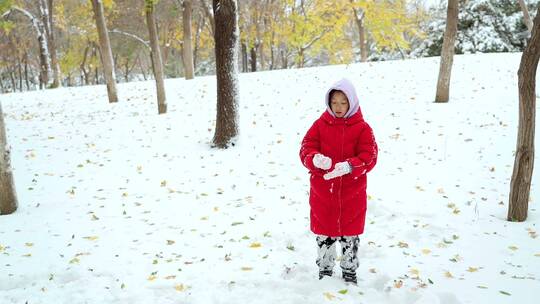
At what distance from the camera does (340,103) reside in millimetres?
3488

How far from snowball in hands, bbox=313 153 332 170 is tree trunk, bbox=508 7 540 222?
2880mm

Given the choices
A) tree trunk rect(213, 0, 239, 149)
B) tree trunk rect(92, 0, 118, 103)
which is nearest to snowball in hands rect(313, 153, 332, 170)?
tree trunk rect(213, 0, 239, 149)

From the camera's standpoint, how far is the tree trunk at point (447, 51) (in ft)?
34.2

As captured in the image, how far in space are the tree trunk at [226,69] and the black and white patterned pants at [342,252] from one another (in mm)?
5229

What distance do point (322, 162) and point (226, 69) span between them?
5549 millimetres

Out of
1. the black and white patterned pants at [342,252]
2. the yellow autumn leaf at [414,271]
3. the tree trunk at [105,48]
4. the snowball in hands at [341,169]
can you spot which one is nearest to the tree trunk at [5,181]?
the black and white patterned pants at [342,252]

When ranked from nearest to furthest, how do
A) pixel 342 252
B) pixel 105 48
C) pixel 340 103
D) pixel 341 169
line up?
pixel 341 169 < pixel 340 103 < pixel 342 252 < pixel 105 48

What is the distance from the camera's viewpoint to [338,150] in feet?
11.7

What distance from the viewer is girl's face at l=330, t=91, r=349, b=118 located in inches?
137

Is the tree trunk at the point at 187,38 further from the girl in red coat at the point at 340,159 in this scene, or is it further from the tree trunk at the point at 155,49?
the girl in red coat at the point at 340,159

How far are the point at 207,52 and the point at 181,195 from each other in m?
32.1

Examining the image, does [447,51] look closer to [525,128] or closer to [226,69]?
[226,69]

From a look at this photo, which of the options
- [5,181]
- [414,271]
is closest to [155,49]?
[5,181]

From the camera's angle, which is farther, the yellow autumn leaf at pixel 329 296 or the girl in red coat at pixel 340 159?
the yellow autumn leaf at pixel 329 296
